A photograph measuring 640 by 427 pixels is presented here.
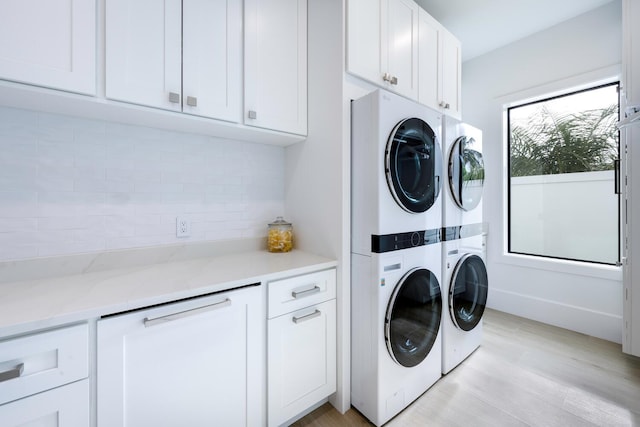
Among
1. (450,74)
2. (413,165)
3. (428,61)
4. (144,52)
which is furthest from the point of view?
(450,74)

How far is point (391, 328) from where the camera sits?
1.41 meters

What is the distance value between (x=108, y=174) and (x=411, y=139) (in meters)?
1.66

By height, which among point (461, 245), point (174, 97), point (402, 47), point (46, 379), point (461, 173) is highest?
point (402, 47)

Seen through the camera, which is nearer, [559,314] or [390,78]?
[390,78]

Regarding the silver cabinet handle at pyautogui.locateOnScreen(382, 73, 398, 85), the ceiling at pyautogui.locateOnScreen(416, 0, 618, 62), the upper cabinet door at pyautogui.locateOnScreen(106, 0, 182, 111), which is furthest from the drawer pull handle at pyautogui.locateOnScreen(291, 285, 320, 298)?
the ceiling at pyautogui.locateOnScreen(416, 0, 618, 62)

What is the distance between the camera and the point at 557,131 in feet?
8.59

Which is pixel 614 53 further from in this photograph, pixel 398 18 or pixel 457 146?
pixel 398 18

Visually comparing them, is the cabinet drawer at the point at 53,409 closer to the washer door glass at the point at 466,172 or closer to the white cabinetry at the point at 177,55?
the white cabinetry at the point at 177,55

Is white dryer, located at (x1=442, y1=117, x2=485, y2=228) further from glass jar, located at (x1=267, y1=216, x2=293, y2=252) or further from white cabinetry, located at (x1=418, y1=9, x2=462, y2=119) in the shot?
glass jar, located at (x1=267, y1=216, x2=293, y2=252)

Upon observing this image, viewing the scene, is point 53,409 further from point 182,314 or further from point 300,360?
point 300,360

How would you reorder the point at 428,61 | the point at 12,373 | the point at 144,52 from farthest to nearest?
the point at 428,61 → the point at 144,52 → the point at 12,373

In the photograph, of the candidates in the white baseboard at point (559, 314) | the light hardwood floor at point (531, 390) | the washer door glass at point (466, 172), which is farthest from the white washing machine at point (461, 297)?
the white baseboard at point (559, 314)

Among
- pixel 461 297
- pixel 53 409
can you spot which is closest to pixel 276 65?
pixel 53 409

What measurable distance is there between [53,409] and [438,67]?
2.79 metres
